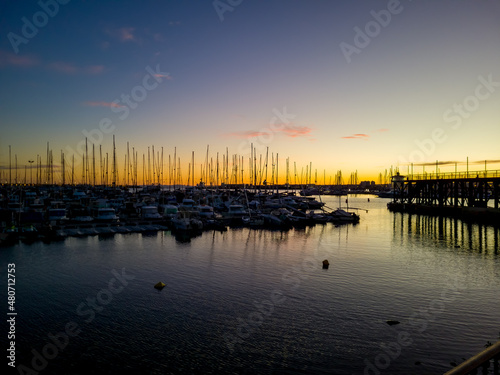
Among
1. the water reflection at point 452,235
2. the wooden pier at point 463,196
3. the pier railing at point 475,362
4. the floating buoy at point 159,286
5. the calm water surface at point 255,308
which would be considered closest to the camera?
the pier railing at point 475,362

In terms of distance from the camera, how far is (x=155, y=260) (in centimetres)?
3734

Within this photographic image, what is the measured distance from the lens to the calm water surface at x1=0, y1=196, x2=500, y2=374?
55.0 ft

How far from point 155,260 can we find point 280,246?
17.8m

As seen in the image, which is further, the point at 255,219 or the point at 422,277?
the point at 255,219

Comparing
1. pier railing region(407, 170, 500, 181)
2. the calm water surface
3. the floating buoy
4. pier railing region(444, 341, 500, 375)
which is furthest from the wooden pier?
pier railing region(444, 341, 500, 375)

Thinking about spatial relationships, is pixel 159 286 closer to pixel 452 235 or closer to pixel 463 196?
pixel 452 235

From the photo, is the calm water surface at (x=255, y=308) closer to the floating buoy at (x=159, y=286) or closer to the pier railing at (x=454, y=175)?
the floating buoy at (x=159, y=286)

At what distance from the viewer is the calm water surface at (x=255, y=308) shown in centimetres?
1675

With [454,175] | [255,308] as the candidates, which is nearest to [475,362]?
[255,308]

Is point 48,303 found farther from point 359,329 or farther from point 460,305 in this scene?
point 460,305

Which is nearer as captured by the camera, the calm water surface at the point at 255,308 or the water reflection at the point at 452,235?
the calm water surface at the point at 255,308

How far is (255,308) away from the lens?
23156 millimetres

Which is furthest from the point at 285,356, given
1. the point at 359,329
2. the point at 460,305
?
the point at 460,305

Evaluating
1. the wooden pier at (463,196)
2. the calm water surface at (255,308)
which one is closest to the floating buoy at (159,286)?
the calm water surface at (255,308)
